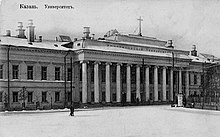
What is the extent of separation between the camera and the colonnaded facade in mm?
23781

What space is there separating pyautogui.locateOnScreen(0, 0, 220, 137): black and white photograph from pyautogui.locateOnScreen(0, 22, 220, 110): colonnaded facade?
74mm

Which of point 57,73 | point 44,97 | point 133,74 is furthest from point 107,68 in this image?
point 44,97

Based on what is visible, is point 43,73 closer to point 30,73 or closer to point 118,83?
point 30,73

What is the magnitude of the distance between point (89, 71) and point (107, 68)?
5.20 feet

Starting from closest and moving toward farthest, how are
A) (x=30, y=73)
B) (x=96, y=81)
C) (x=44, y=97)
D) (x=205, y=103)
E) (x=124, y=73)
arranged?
(x=30, y=73)
(x=205, y=103)
(x=44, y=97)
(x=96, y=81)
(x=124, y=73)

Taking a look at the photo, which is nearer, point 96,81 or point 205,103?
point 205,103

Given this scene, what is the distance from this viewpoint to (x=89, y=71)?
2812 centimetres

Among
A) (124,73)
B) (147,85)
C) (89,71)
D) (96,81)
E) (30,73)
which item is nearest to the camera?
(30,73)

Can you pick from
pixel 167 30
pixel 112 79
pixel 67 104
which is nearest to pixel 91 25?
pixel 167 30

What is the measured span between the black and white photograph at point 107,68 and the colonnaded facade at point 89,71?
0.07 metres

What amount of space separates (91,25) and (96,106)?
1316 cm

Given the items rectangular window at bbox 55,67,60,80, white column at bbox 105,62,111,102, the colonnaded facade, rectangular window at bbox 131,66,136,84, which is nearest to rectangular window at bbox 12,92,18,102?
the colonnaded facade

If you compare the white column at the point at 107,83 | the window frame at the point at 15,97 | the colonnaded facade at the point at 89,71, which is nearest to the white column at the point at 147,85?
the colonnaded facade at the point at 89,71

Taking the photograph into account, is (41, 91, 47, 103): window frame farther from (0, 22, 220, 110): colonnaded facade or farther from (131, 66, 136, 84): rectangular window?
(131, 66, 136, 84): rectangular window
